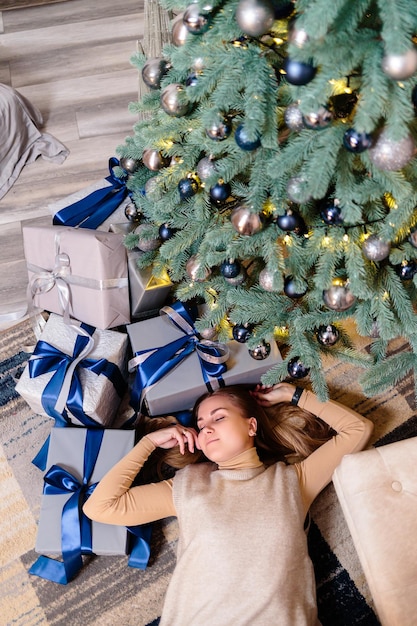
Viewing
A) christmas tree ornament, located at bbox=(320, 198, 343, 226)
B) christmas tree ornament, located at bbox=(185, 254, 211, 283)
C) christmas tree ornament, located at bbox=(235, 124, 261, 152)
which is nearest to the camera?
christmas tree ornament, located at bbox=(235, 124, 261, 152)

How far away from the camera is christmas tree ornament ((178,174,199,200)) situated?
128 centimetres

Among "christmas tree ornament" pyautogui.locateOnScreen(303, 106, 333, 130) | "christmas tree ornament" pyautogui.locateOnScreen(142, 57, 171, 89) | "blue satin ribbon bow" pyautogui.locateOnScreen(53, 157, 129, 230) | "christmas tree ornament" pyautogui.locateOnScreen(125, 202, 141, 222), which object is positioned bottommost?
"blue satin ribbon bow" pyautogui.locateOnScreen(53, 157, 129, 230)

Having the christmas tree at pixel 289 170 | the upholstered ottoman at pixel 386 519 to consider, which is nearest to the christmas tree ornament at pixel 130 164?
the christmas tree at pixel 289 170

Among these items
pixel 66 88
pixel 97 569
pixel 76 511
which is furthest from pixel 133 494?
pixel 66 88

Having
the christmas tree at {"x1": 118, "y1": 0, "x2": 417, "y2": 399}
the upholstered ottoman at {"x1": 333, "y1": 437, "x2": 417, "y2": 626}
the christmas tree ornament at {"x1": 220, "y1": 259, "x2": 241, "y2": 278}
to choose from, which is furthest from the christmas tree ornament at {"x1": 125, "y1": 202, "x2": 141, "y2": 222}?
the upholstered ottoman at {"x1": 333, "y1": 437, "x2": 417, "y2": 626}

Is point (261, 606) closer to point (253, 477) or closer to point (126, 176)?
point (253, 477)

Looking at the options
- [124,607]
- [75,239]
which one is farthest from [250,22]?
[124,607]

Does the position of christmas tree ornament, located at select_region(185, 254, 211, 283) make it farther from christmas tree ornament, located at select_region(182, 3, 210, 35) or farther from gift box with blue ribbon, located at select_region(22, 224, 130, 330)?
christmas tree ornament, located at select_region(182, 3, 210, 35)

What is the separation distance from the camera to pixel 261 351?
4.94 ft

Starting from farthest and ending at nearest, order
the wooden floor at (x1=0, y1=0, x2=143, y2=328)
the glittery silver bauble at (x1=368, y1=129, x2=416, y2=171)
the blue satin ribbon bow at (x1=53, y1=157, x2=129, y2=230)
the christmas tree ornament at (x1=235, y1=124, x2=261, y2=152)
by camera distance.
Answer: the wooden floor at (x1=0, y1=0, x2=143, y2=328)
the blue satin ribbon bow at (x1=53, y1=157, x2=129, y2=230)
the christmas tree ornament at (x1=235, y1=124, x2=261, y2=152)
the glittery silver bauble at (x1=368, y1=129, x2=416, y2=171)

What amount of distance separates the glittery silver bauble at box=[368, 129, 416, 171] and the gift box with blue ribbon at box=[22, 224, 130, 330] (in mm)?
835

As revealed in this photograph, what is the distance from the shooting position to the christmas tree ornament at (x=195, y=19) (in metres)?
1.00

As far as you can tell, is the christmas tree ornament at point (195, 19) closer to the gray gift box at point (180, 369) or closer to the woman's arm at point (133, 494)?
the gray gift box at point (180, 369)

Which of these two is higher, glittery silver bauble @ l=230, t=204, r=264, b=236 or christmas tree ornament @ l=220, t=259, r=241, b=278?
glittery silver bauble @ l=230, t=204, r=264, b=236
